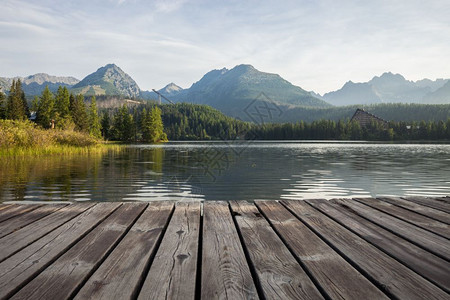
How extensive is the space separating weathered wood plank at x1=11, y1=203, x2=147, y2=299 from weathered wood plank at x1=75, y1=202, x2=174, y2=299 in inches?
2.7

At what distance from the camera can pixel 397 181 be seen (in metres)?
14.4

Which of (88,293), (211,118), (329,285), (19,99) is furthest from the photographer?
(211,118)

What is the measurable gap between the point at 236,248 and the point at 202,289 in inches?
28.3

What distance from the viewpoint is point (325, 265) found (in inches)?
82.4

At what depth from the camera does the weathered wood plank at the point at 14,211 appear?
137 inches

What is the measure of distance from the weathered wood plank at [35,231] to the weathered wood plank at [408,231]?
3376mm

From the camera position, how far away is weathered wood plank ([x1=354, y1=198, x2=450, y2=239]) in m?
3.01

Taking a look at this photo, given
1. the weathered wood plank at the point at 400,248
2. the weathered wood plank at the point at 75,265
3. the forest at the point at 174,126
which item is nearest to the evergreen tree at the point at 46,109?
the forest at the point at 174,126

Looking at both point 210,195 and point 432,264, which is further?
point 210,195

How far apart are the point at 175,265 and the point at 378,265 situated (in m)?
1.45

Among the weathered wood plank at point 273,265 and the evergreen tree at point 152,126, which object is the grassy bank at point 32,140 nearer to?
the weathered wood plank at point 273,265

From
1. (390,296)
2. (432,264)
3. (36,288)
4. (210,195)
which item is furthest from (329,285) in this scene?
(210,195)

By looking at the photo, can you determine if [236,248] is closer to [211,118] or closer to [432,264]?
[432,264]

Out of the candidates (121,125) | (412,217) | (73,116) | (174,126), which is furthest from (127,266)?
(174,126)
